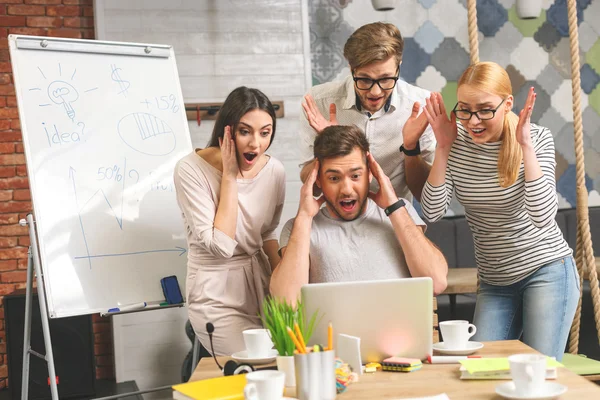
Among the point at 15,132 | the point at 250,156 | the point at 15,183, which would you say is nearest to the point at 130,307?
the point at 250,156

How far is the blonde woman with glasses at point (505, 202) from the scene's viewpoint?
7.43ft

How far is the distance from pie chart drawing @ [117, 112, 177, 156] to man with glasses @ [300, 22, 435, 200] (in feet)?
2.70

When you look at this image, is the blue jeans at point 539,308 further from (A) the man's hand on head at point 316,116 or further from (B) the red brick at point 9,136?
(B) the red brick at point 9,136

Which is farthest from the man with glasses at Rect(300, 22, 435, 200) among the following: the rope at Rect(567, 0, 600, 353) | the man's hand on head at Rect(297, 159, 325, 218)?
the rope at Rect(567, 0, 600, 353)

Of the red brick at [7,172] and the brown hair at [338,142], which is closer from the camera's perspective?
the brown hair at [338,142]

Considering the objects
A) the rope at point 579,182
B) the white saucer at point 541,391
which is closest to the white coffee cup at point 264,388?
the white saucer at point 541,391

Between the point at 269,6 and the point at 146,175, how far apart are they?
1748 mm

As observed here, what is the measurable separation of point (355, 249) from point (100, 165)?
130 cm

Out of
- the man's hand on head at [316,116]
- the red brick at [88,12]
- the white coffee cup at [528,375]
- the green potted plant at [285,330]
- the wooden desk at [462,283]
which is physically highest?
the red brick at [88,12]

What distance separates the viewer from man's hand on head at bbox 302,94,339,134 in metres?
2.48

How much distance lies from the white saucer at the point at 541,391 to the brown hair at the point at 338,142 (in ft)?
3.16

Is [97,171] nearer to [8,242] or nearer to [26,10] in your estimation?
[8,242]

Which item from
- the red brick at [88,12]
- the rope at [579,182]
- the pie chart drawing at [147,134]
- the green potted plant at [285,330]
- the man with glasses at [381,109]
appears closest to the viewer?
the green potted plant at [285,330]

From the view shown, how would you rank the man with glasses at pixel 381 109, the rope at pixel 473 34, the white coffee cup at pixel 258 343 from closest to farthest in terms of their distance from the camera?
the white coffee cup at pixel 258 343 → the man with glasses at pixel 381 109 → the rope at pixel 473 34
